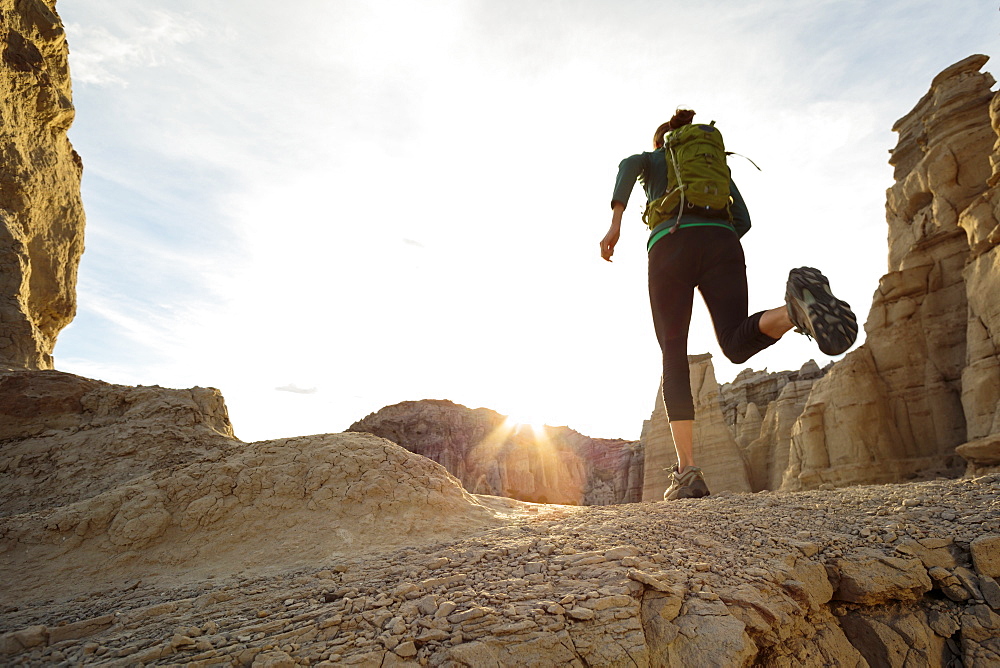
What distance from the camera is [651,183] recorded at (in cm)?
501

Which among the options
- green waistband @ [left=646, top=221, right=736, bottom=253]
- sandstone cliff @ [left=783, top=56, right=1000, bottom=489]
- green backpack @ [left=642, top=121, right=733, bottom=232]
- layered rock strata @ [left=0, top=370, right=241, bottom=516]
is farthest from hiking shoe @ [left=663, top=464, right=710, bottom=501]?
sandstone cliff @ [left=783, top=56, right=1000, bottom=489]

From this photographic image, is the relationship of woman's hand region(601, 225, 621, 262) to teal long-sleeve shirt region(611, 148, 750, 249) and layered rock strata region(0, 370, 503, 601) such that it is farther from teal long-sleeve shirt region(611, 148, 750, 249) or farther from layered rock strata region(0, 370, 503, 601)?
layered rock strata region(0, 370, 503, 601)

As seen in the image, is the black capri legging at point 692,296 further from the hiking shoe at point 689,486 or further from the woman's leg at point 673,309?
the hiking shoe at point 689,486

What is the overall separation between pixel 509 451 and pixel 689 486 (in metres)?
53.3

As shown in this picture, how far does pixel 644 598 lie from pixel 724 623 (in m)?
0.33

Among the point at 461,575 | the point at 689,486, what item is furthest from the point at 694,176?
the point at 461,575

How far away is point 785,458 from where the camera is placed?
20.8 metres

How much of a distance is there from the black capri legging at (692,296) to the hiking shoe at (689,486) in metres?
0.54

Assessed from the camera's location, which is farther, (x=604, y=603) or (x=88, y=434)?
(x=88, y=434)

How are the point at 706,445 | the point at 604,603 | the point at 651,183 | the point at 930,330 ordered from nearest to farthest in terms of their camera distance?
the point at 604,603, the point at 651,183, the point at 930,330, the point at 706,445

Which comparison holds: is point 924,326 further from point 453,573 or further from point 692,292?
point 453,573

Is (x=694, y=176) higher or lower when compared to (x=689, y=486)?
higher

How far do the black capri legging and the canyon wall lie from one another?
10.2m

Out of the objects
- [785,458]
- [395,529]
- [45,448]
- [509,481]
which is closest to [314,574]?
[395,529]
